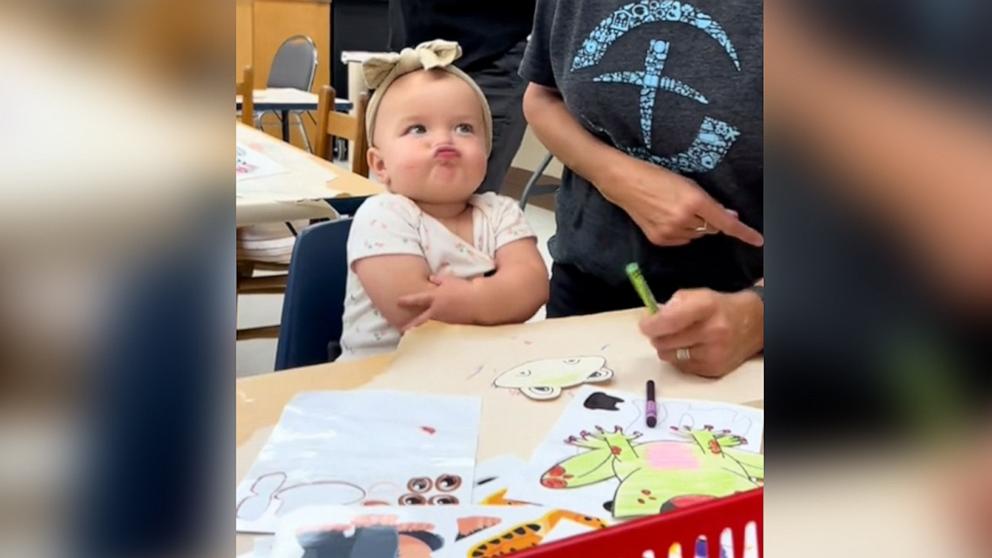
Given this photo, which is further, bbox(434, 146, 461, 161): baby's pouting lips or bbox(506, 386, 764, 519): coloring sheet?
bbox(434, 146, 461, 161): baby's pouting lips

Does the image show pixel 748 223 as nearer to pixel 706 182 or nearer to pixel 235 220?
pixel 706 182

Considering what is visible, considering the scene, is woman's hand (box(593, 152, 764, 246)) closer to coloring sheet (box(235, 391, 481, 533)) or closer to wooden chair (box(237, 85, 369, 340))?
coloring sheet (box(235, 391, 481, 533))

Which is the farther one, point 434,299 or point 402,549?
point 434,299

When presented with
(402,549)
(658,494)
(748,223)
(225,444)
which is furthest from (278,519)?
(748,223)

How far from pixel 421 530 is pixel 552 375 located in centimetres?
27

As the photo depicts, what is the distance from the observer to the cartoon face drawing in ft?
2.32

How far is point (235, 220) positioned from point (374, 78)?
0.92 meters

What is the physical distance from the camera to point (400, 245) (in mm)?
933

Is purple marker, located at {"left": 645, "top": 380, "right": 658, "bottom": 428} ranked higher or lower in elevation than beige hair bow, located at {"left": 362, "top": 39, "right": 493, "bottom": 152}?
lower

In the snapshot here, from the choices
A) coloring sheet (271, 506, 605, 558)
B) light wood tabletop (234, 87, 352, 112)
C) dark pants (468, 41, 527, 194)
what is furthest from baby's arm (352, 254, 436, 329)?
light wood tabletop (234, 87, 352, 112)

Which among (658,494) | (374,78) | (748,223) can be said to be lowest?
(658,494)

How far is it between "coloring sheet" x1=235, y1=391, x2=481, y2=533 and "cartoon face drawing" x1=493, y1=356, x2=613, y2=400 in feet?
0.16

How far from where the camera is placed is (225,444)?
0.14m

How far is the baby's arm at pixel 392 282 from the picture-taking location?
Result: 0.91m
